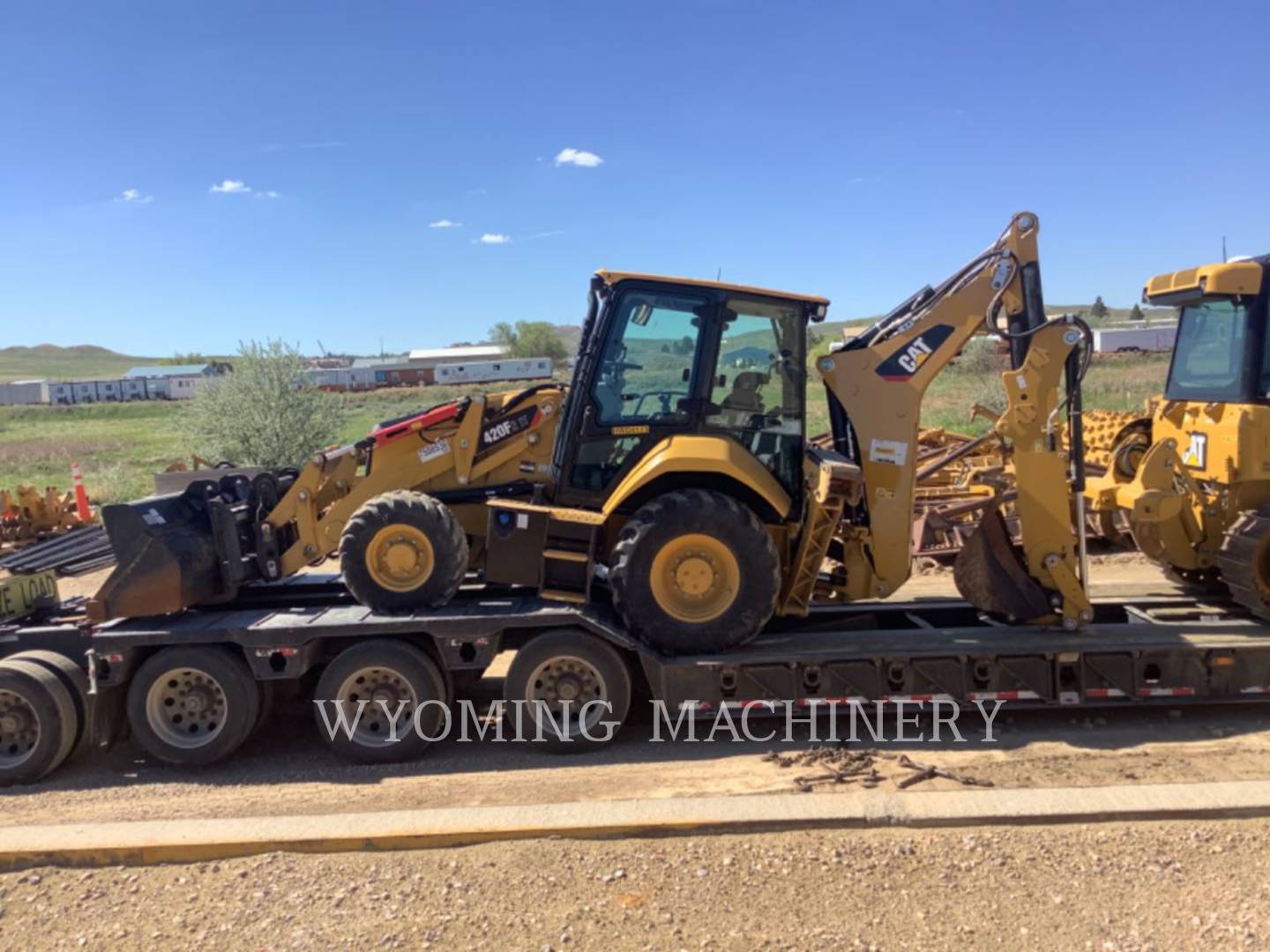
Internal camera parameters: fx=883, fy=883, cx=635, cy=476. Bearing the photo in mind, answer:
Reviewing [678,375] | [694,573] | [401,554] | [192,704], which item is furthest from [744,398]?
[192,704]

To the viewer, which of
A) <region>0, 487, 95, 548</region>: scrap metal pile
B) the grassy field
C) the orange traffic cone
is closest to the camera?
<region>0, 487, 95, 548</region>: scrap metal pile

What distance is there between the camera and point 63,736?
5.71 m

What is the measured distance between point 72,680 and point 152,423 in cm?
5002

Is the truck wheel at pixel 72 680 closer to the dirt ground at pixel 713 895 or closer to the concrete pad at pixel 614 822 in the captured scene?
the concrete pad at pixel 614 822

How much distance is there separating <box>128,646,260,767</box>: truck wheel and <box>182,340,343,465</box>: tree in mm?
12940

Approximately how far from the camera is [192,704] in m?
5.88

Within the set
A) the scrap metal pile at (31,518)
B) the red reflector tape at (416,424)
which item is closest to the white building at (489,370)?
the scrap metal pile at (31,518)

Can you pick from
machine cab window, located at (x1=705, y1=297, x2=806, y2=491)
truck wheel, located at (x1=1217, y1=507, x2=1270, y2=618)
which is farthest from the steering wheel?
truck wheel, located at (x1=1217, y1=507, x2=1270, y2=618)

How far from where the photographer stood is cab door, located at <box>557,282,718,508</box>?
591cm

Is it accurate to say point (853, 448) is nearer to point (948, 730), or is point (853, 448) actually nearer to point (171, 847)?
point (948, 730)

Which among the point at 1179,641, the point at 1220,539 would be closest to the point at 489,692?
the point at 1179,641

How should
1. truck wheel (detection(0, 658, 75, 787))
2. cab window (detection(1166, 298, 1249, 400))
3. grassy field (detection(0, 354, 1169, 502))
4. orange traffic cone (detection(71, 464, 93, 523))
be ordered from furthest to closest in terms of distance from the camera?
Answer: grassy field (detection(0, 354, 1169, 502)) < orange traffic cone (detection(71, 464, 93, 523)) < cab window (detection(1166, 298, 1249, 400)) < truck wheel (detection(0, 658, 75, 787))

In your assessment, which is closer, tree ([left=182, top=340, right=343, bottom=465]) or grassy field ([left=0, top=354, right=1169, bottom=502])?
tree ([left=182, top=340, right=343, bottom=465])
